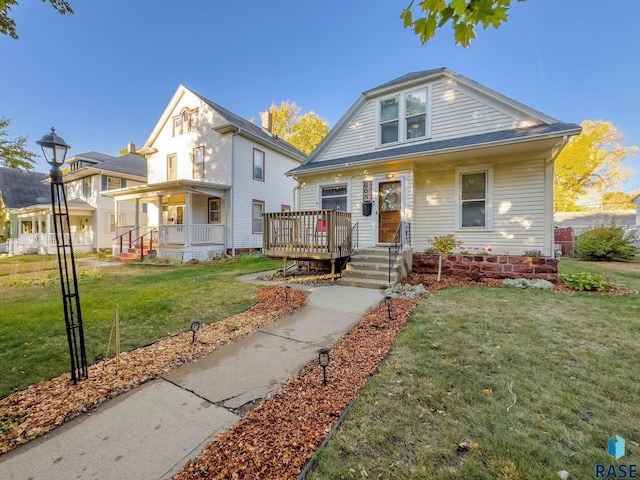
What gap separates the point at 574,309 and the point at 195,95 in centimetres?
1750

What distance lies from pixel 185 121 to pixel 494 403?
17715 millimetres

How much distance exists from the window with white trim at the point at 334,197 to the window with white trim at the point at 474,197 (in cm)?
358

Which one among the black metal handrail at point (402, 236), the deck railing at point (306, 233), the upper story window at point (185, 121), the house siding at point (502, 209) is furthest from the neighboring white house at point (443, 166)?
the upper story window at point (185, 121)

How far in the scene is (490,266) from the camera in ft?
24.2

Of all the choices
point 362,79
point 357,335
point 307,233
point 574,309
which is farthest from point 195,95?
point 574,309

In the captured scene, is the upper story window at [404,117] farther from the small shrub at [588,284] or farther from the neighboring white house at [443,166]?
the small shrub at [588,284]

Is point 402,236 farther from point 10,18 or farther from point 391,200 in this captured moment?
point 10,18

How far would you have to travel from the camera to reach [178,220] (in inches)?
601

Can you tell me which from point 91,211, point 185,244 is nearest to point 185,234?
point 185,244

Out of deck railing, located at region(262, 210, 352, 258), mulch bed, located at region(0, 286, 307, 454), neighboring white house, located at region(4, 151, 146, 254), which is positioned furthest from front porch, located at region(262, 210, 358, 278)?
neighboring white house, located at region(4, 151, 146, 254)

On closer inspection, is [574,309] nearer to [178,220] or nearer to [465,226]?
[465,226]

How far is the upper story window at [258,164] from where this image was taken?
1491 centimetres

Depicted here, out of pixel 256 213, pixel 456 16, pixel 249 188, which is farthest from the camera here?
pixel 256 213

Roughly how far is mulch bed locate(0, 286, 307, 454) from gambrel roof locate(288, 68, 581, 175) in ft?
21.1
